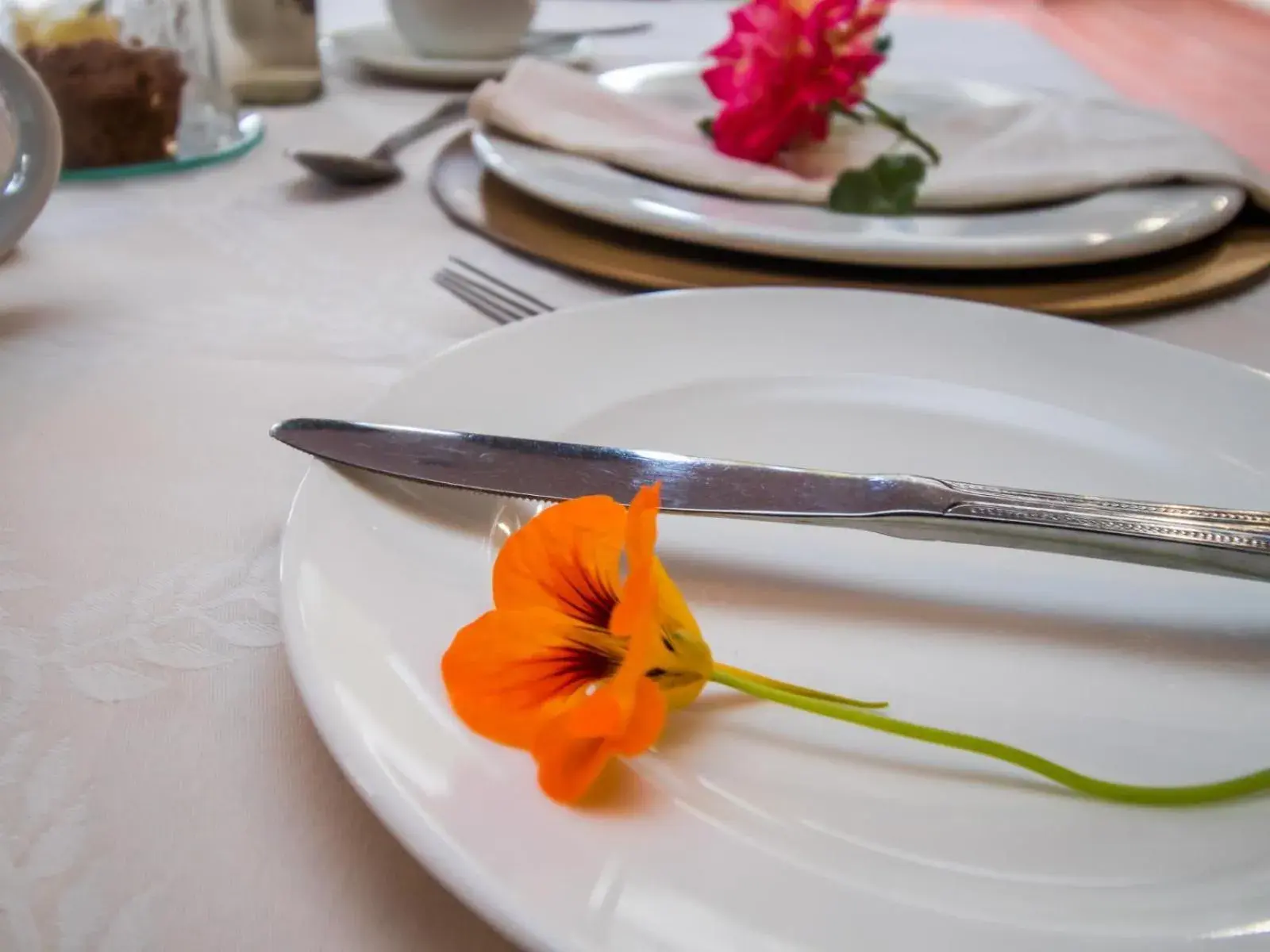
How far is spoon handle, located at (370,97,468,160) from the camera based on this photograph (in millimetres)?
710

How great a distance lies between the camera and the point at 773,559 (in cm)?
29

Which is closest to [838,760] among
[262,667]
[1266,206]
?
[262,667]

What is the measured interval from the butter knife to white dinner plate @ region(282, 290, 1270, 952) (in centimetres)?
2

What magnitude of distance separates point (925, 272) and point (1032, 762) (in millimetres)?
350

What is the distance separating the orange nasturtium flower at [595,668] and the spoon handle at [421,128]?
1.82 feet

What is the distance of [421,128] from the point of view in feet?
2.53

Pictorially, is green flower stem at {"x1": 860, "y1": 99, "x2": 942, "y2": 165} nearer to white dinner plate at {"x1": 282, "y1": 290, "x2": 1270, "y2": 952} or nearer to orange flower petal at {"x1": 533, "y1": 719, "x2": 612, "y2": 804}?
white dinner plate at {"x1": 282, "y1": 290, "x2": 1270, "y2": 952}

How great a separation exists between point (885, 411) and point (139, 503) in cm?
29

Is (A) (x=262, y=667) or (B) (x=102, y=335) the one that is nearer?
(A) (x=262, y=667)

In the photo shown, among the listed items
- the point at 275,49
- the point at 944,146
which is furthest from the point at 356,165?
the point at 944,146

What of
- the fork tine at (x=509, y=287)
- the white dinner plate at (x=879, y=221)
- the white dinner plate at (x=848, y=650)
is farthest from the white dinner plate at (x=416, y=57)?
the white dinner plate at (x=848, y=650)

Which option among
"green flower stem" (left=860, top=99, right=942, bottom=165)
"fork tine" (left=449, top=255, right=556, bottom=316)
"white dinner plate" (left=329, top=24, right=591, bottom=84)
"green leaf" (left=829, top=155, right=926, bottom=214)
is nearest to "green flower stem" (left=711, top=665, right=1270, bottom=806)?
"fork tine" (left=449, top=255, right=556, bottom=316)

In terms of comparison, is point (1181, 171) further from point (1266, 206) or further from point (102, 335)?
point (102, 335)

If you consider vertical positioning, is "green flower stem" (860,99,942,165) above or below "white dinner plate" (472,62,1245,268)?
above
